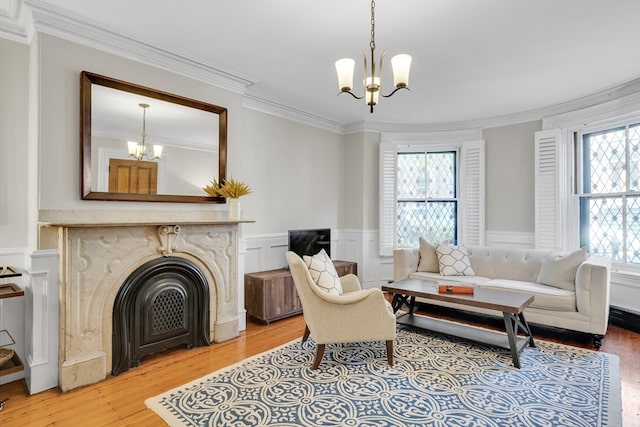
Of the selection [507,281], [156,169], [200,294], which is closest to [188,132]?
[156,169]

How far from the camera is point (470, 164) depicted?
17.6ft

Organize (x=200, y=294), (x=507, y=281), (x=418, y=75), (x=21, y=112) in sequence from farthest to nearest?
(x=507, y=281), (x=418, y=75), (x=200, y=294), (x=21, y=112)

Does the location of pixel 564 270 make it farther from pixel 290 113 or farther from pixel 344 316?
pixel 290 113

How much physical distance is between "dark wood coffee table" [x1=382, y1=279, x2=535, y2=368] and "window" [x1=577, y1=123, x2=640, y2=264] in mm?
1882

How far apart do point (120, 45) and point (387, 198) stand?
3996mm

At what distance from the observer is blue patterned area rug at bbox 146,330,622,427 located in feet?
7.05

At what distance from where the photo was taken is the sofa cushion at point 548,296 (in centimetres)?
343

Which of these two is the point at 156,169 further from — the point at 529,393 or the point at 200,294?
the point at 529,393

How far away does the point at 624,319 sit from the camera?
3922mm

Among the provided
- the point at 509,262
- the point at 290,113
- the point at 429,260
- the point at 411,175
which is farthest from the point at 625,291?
the point at 290,113

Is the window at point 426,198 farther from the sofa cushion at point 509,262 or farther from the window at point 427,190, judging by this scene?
the sofa cushion at point 509,262

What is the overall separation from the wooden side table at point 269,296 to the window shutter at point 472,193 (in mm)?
2868

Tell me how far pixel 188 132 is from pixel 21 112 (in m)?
1.22

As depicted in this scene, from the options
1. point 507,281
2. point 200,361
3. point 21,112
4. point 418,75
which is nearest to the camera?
point 21,112
